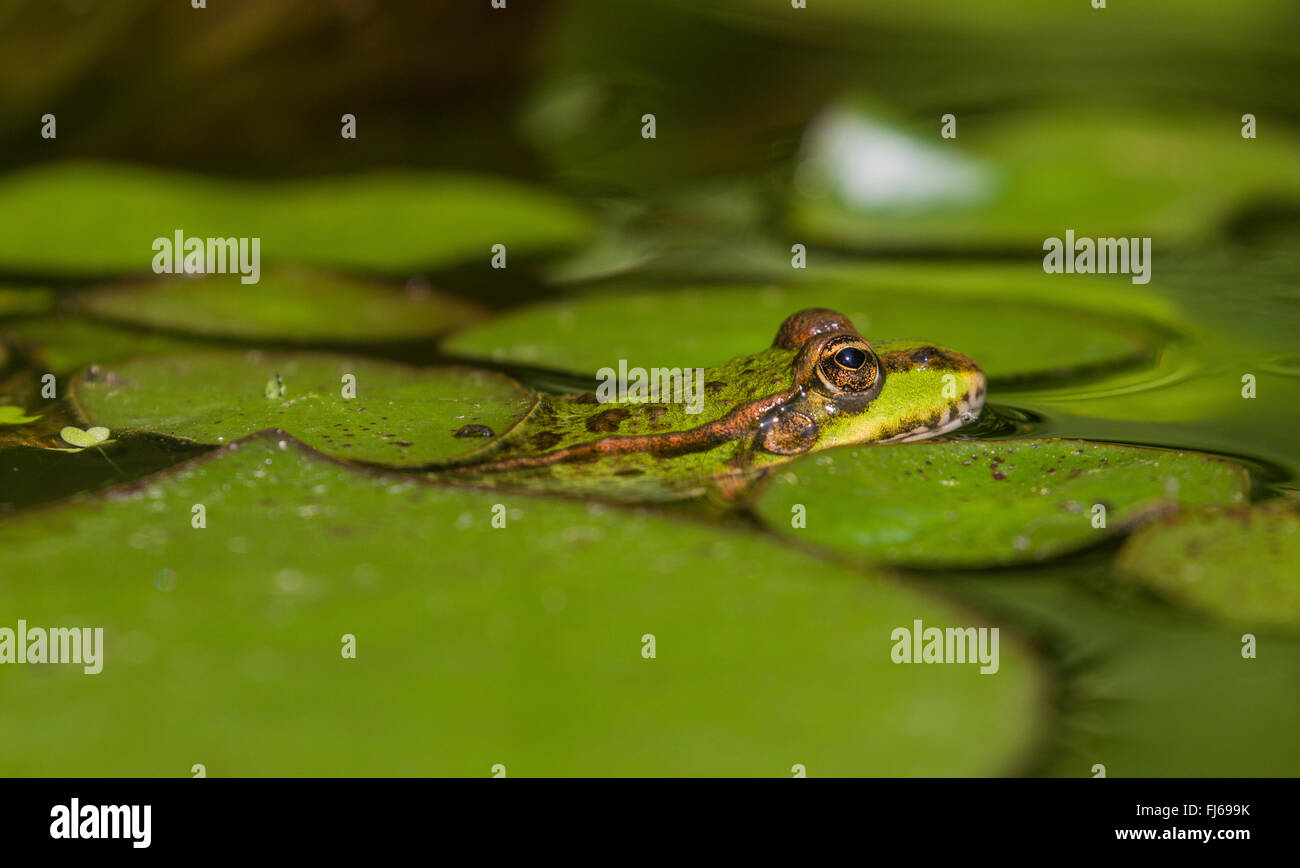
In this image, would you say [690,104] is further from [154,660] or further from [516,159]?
[154,660]

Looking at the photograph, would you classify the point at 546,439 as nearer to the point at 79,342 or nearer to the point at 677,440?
the point at 677,440

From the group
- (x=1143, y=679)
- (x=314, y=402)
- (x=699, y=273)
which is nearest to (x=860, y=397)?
(x=1143, y=679)

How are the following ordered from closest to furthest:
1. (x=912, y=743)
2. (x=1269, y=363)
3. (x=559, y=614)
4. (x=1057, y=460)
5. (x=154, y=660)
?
(x=912, y=743), (x=154, y=660), (x=559, y=614), (x=1057, y=460), (x=1269, y=363)

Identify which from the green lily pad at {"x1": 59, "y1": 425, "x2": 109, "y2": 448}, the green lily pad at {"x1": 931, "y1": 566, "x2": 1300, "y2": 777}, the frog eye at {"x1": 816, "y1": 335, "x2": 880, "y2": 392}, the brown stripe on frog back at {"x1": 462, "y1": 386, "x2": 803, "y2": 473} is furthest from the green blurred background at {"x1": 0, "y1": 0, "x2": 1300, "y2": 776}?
the brown stripe on frog back at {"x1": 462, "y1": 386, "x2": 803, "y2": 473}

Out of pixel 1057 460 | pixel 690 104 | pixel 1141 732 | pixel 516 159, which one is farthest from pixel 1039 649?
pixel 690 104

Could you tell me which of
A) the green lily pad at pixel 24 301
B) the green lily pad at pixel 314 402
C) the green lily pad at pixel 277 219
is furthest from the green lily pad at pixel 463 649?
the green lily pad at pixel 277 219
